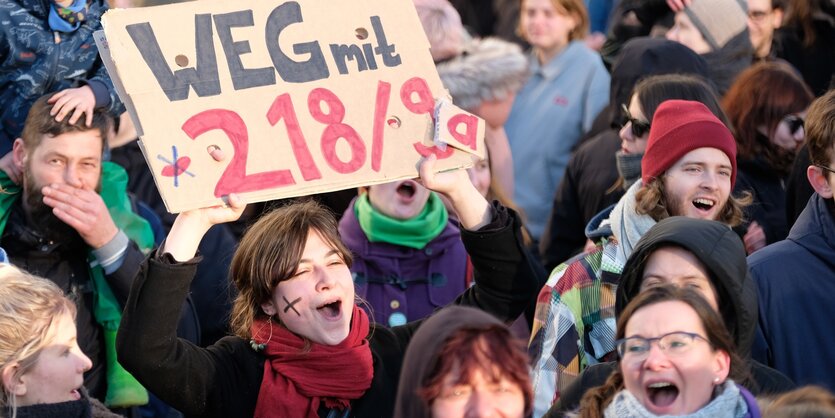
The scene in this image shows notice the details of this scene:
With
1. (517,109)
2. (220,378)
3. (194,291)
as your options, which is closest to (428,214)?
(194,291)

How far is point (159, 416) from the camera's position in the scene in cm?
560

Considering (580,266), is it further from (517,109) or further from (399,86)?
(517,109)

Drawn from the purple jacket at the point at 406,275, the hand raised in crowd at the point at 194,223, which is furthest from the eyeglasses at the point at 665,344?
the purple jacket at the point at 406,275

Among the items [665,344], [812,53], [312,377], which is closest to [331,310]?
[312,377]

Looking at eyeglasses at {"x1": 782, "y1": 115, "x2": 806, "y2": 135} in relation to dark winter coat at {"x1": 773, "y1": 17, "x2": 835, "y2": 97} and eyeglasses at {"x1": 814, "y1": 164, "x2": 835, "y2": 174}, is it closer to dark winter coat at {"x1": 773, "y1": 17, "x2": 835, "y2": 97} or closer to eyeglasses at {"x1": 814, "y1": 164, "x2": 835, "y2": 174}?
eyeglasses at {"x1": 814, "y1": 164, "x2": 835, "y2": 174}

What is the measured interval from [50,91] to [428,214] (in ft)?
5.09

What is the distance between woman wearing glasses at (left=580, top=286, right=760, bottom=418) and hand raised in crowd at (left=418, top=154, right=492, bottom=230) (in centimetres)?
69

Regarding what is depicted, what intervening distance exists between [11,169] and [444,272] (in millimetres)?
1719

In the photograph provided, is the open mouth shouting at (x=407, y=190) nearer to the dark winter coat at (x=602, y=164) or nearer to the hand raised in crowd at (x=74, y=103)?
the dark winter coat at (x=602, y=164)

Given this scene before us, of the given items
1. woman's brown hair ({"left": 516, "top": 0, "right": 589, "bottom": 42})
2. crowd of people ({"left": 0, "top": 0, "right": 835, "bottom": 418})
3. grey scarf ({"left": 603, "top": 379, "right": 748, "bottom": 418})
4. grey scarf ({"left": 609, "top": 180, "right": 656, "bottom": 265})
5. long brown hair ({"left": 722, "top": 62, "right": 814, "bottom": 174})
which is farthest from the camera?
woman's brown hair ({"left": 516, "top": 0, "right": 589, "bottom": 42})

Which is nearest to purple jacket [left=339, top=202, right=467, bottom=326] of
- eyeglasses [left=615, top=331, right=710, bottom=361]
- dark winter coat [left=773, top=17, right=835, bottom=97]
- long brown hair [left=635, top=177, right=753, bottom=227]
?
long brown hair [left=635, top=177, right=753, bottom=227]

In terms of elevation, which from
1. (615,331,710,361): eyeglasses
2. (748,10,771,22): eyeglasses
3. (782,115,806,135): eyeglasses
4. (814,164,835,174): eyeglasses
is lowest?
(615,331,710,361): eyeglasses

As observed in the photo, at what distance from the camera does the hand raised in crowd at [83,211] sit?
5.18 metres

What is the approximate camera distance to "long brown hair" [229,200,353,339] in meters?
4.21
